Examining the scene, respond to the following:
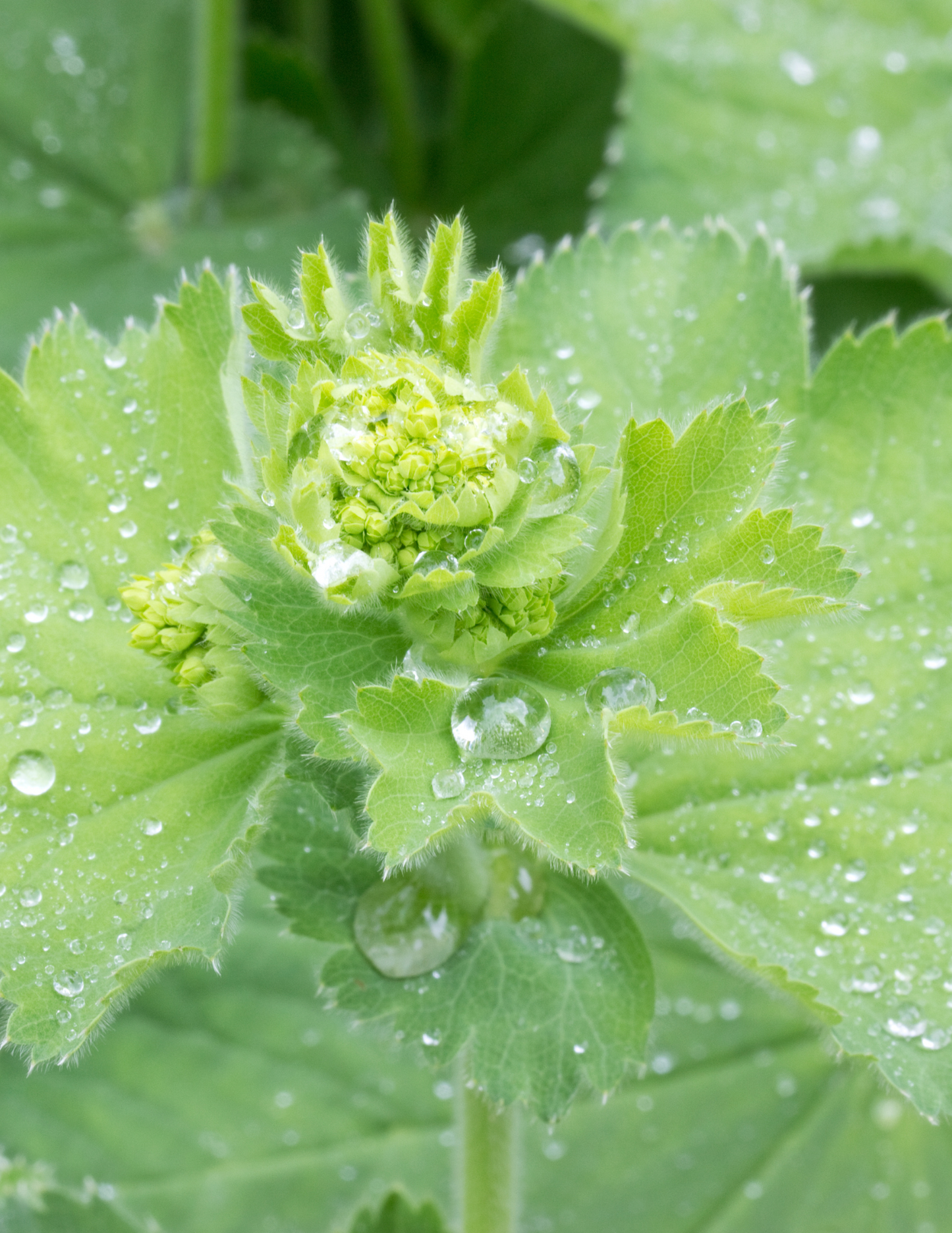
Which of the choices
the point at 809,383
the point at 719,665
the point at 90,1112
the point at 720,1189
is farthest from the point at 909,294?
the point at 90,1112

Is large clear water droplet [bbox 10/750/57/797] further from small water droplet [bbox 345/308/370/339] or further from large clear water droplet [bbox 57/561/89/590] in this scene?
small water droplet [bbox 345/308/370/339]

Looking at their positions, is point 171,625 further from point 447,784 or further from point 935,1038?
point 935,1038

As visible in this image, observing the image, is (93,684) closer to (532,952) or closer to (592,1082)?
(532,952)

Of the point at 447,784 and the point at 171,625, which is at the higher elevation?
the point at 171,625

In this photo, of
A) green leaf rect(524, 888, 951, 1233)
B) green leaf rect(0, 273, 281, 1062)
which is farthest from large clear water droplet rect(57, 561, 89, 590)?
green leaf rect(524, 888, 951, 1233)

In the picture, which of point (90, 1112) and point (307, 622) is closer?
point (307, 622)

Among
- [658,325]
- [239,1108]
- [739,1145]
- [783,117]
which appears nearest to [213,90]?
[783,117]
